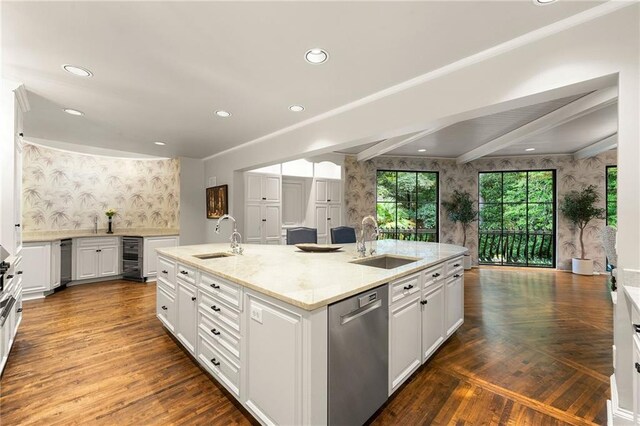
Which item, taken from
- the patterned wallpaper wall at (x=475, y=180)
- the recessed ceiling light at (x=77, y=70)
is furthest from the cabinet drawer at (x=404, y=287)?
the patterned wallpaper wall at (x=475, y=180)

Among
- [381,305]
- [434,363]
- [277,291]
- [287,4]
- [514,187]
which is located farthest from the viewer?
[514,187]

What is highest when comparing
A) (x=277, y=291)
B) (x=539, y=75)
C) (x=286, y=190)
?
(x=539, y=75)

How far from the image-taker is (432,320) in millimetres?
2354

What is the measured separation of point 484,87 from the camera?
81.9 inches

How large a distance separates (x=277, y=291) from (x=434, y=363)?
1.76m

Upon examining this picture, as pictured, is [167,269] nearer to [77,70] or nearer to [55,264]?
[77,70]

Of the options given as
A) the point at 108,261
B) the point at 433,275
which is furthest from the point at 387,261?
the point at 108,261

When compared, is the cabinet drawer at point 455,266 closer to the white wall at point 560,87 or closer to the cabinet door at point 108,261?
the white wall at point 560,87

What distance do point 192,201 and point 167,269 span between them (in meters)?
3.46

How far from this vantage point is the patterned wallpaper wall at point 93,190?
4.85 m

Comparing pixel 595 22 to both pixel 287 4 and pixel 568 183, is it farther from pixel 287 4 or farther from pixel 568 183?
pixel 568 183

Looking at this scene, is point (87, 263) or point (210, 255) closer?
point (210, 255)

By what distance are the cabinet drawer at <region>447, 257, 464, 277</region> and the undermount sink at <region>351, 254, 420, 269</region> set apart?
1.27ft

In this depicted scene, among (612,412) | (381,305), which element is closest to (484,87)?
(381,305)
